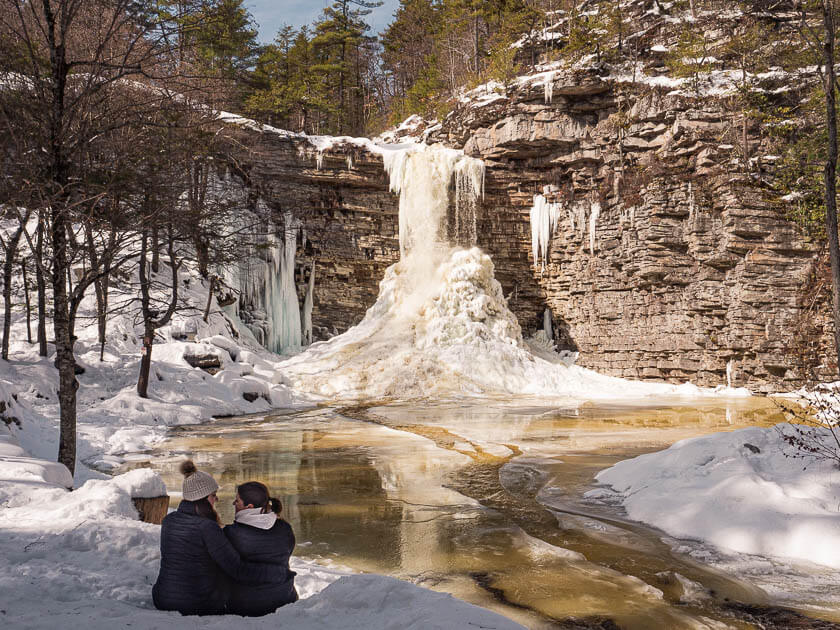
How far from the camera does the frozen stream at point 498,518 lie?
4.18 meters

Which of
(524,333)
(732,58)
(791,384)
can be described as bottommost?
(791,384)

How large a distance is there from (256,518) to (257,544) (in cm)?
14

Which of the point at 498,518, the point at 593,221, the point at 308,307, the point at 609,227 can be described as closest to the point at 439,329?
the point at 308,307

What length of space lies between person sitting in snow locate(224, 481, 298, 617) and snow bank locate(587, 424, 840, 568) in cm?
406

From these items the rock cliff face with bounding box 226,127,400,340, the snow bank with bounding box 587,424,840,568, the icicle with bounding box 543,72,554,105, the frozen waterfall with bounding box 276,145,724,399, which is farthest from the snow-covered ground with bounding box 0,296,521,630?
the icicle with bounding box 543,72,554,105

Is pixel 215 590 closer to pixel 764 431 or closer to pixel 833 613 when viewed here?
pixel 833 613

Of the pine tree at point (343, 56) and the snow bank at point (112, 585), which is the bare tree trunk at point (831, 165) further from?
the pine tree at point (343, 56)

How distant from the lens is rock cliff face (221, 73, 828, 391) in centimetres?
1998

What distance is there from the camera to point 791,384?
1966 cm

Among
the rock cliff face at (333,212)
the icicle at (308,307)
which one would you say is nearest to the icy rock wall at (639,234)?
the rock cliff face at (333,212)

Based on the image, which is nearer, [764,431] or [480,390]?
[764,431]


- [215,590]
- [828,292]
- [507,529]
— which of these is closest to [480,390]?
[828,292]

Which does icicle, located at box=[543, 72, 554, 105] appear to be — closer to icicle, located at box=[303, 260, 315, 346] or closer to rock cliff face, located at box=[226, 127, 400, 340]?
rock cliff face, located at box=[226, 127, 400, 340]

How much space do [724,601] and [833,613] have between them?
0.64m
